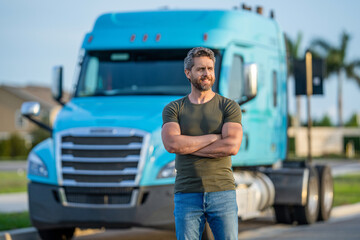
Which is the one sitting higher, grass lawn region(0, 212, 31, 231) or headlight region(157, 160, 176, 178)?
headlight region(157, 160, 176, 178)

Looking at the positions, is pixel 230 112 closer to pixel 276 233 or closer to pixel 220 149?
pixel 220 149

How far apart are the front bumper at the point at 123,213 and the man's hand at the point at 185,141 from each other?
371 cm

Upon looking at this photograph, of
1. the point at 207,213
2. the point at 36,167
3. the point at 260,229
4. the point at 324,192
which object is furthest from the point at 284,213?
the point at 207,213

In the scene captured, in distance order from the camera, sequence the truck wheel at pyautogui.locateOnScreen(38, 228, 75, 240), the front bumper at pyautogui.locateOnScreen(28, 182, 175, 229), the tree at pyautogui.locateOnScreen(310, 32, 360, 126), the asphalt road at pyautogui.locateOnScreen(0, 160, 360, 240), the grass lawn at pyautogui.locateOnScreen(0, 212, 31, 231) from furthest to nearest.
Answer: the tree at pyautogui.locateOnScreen(310, 32, 360, 126) → the grass lawn at pyautogui.locateOnScreen(0, 212, 31, 231) → the asphalt road at pyautogui.locateOnScreen(0, 160, 360, 240) → the truck wheel at pyautogui.locateOnScreen(38, 228, 75, 240) → the front bumper at pyautogui.locateOnScreen(28, 182, 175, 229)

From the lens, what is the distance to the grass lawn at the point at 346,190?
17.1 metres

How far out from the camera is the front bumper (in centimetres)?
893

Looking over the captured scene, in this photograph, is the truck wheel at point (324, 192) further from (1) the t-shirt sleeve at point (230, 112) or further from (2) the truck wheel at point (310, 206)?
(1) the t-shirt sleeve at point (230, 112)

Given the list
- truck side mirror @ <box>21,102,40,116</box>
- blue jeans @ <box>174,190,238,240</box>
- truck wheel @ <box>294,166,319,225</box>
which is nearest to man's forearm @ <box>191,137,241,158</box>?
blue jeans @ <box>174,190,238,240</box>

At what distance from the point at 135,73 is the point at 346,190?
11.7m

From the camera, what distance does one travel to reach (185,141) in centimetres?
525

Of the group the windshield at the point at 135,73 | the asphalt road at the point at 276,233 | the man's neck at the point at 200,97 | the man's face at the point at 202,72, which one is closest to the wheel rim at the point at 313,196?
the asphalt road at the point at 276,233

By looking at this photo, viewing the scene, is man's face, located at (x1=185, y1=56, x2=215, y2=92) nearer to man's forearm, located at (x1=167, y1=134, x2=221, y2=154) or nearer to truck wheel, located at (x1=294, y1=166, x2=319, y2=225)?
man's forearm, located at (x1=167, y1=134, x2=221, y2=154)

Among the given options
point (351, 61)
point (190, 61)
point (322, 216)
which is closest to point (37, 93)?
point (351, 61)

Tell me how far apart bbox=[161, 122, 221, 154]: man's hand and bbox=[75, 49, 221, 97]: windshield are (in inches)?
187
